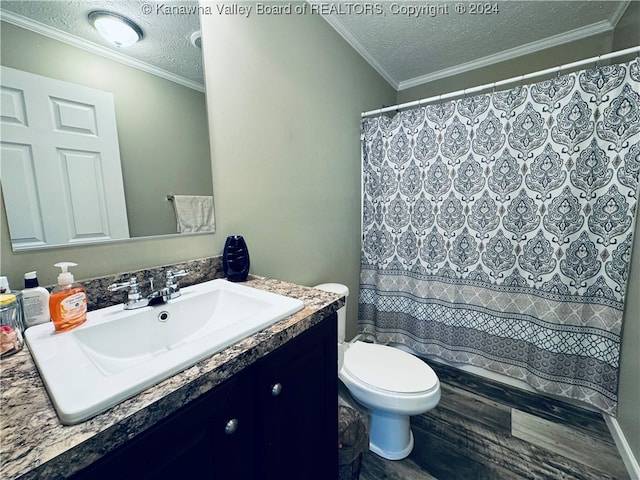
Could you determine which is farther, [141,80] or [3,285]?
[141,80]

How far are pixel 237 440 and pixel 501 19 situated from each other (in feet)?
8.18

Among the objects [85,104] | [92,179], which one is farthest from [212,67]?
[92,179]

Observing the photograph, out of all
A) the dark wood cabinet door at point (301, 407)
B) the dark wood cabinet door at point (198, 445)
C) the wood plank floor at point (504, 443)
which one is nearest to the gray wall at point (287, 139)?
the dark wood cabinet door at point (301, 407)

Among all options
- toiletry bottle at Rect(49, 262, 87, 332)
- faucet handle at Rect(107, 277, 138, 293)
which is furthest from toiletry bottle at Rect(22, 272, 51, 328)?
faucet handle at Rect(107, 277, 138, 293)

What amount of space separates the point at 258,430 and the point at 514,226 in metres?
1.71

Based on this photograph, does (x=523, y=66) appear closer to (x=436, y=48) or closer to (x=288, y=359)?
(x=436, y=48)

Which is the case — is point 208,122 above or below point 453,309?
above

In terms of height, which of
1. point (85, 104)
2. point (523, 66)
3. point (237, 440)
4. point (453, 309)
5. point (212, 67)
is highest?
point (523, 66)

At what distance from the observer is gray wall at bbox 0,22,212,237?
73 cm

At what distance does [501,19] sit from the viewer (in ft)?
5.55

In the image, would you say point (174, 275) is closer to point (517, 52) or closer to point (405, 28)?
point (405, 28)

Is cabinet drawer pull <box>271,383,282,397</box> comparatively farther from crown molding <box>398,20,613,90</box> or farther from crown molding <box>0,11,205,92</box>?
crown molding <box>398,20,613,90</box>

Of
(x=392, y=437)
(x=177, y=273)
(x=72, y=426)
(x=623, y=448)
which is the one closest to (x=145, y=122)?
(x=177, y=273)

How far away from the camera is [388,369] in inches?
50.9
